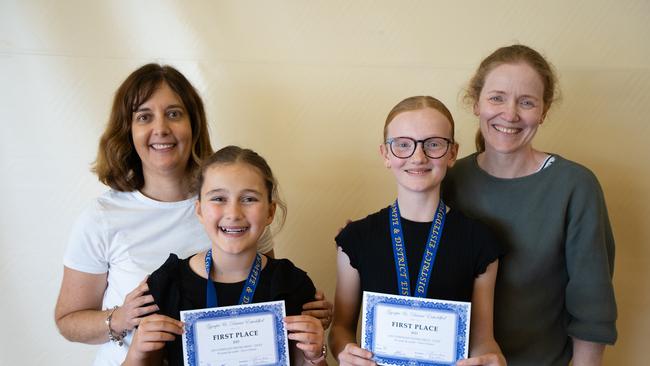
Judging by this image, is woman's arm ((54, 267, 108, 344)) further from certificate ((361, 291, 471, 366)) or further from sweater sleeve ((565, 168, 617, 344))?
sweater sleeve ((565, 168, 617, 344))

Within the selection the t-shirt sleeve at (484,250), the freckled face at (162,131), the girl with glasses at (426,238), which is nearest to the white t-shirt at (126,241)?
the freckled face at (162,131)

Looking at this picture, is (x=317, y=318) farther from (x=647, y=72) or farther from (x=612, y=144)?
(x=647, y=72)

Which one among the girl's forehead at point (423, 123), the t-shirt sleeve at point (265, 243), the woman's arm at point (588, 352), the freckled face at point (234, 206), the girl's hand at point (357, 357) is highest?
the girl's forehead at point (423, 123)

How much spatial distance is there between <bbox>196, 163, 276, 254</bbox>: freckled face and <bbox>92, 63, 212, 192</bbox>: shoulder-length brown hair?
0.33m

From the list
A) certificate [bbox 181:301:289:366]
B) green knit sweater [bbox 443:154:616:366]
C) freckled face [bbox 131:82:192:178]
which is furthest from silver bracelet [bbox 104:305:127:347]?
green knit sweater [bbox 443:154:616:366]

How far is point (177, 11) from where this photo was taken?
6.54 ft

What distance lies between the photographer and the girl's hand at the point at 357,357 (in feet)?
4.19

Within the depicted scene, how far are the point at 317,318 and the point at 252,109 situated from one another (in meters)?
1.05

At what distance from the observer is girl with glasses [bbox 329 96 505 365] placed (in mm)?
1346

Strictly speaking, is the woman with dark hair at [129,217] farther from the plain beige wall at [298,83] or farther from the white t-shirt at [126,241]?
the plain beige wall at [298,83]

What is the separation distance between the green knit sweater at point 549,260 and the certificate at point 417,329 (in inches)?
14.5

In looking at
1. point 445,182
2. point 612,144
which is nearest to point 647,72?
point 612,144

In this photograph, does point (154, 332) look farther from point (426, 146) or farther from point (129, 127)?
point (426, 146)

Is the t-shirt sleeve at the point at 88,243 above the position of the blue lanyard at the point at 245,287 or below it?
above
